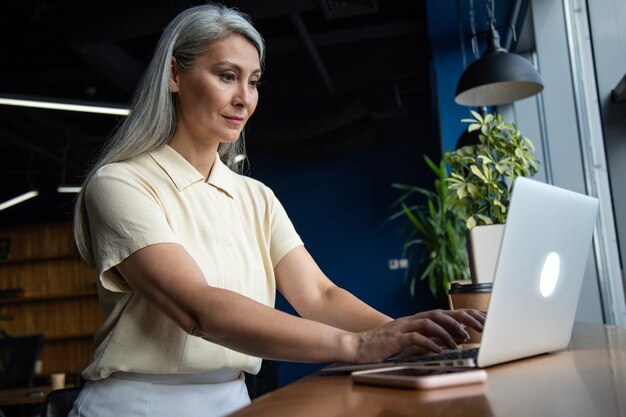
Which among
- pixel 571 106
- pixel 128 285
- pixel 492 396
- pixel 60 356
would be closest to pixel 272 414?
pixel 492 396

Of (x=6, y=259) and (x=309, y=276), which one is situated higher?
(x=6, y=259)

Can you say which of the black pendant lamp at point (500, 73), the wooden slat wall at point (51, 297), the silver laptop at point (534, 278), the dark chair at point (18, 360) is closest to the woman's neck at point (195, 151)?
the silver laptop at point (534, 278)

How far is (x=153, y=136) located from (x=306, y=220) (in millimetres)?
8308

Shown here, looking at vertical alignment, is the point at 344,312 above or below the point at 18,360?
above

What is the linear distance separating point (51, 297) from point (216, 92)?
1007 cm

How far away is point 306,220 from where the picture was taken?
393 inches

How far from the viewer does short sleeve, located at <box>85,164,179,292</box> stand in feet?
4.59

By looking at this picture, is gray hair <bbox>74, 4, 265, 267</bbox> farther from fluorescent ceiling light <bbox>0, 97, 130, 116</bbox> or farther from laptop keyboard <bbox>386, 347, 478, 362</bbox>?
fluorescent ceiling light <bbox>0, 97, 130, 116</bbox>

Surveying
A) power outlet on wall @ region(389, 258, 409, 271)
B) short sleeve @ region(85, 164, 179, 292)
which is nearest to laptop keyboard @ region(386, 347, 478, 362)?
short sleeve @ region(85, 164, 179, 292)

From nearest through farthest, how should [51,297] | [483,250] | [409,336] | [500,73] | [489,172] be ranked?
[409,336] → [483,250] → [489,172] → [500,73] → [51,297]

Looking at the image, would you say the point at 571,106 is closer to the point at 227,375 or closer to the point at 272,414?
the point at 227,375

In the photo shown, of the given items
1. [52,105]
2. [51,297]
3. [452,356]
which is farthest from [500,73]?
[51,297]

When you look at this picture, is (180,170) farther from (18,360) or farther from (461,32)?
(461,32)

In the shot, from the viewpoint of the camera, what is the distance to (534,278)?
3.78 feet
